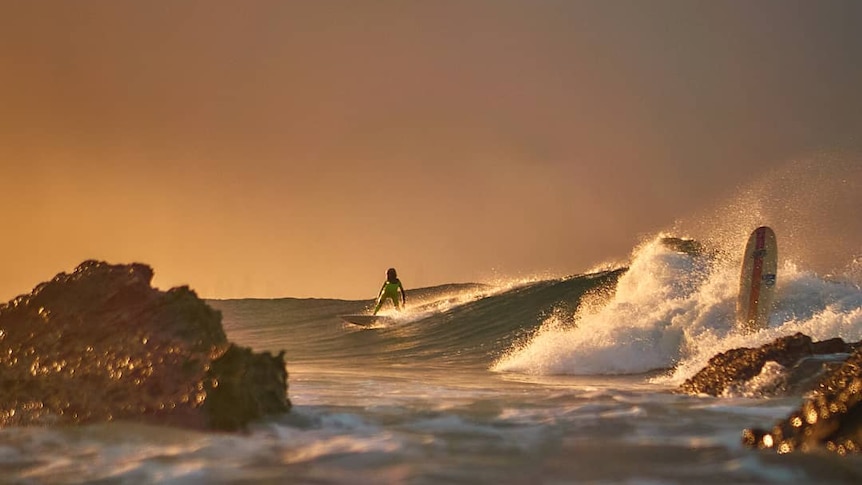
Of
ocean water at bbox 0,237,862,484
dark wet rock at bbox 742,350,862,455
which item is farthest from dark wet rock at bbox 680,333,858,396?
dark wet rock at bbox 742,350,862,455

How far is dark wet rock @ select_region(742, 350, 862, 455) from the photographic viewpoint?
4453 mm

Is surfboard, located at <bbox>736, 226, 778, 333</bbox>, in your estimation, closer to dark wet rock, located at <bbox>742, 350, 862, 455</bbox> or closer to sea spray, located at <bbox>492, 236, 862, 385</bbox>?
sea spray, located at <bbox>492, 236, 862, 385</bbox>

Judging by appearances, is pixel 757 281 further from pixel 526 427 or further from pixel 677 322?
pixel 526 427

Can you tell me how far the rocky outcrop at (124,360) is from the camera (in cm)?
547

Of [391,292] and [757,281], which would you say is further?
[391,292]

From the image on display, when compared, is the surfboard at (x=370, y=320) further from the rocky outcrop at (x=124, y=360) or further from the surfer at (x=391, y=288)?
the rocky outcrop at (x=124, y=360)

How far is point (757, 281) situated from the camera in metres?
14.7

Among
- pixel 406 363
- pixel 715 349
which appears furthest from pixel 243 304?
pixel 715 349

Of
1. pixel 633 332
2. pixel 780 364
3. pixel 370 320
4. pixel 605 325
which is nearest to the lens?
pixel 780 364

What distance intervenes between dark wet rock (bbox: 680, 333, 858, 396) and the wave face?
2037 millimetres

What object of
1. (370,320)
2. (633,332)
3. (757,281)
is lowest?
(633,332)

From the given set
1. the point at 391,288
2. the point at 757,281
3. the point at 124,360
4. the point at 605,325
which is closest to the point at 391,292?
the point at 391,288

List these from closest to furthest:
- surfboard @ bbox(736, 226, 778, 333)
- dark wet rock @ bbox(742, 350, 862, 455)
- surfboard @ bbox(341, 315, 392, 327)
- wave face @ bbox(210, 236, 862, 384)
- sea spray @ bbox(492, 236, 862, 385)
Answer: dark wet rock @ bbox(742, 350, 862, 455)
sea spray @ bbox(492, 236, 862, 385)
wave face @ bbox(210, 236, 862, 384)
surfboard @ bbox(736, 226, 778, 333)
surfboard @ bbox(341, 315, 392, 327)

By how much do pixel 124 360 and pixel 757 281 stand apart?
11.9m
